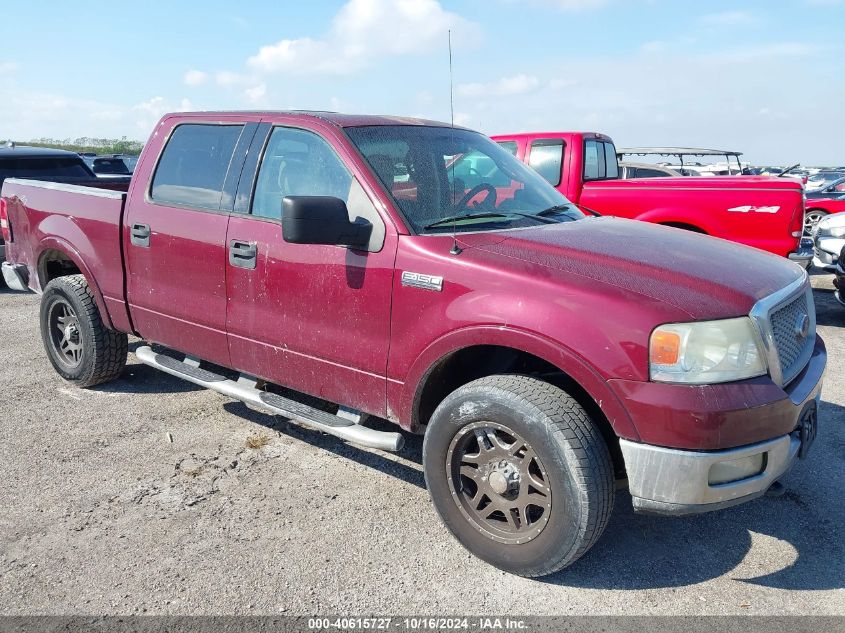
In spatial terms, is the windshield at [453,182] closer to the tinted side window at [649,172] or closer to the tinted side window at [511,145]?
the tinted side window at [511,145]

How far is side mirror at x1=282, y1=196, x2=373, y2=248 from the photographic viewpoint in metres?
3.08

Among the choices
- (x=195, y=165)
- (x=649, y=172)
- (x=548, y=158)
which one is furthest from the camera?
(x=649, y=172)

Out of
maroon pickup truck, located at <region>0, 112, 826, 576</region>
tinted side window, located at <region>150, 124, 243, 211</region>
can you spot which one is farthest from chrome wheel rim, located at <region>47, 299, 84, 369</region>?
tinted side window, located at <region>150, 124, 243, 211</region>

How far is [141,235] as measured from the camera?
173 inches

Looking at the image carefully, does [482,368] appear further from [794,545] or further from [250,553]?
[794,545]

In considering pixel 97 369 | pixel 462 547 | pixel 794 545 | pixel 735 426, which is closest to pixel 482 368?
pixel 462 547

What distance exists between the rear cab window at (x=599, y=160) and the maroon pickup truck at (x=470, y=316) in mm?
4420

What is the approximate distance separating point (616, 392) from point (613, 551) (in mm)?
987

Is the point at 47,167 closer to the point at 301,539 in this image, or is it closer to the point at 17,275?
the point at 17,275

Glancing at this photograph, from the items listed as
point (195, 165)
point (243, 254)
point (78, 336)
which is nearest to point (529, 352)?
point (243, 254)

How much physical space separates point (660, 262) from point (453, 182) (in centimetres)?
120

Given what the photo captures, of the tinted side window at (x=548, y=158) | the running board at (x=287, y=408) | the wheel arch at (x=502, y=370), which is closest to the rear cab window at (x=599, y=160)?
the tinted side window at (x=548, y=158)

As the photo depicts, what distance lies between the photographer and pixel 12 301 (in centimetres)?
842

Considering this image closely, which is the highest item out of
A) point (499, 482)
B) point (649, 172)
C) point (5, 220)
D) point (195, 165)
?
point (649, 172)
